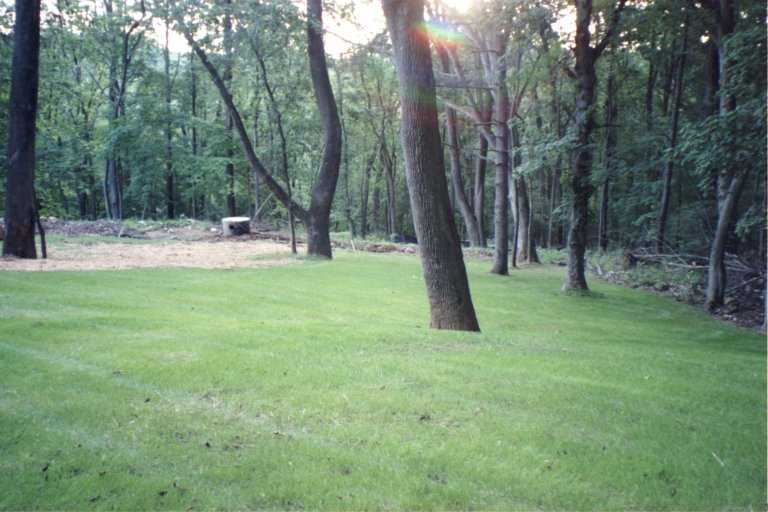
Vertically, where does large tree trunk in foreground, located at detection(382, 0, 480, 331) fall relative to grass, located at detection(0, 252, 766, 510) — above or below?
above

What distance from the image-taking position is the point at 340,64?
28.0 m

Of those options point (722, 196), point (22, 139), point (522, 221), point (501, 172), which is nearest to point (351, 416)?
point (722, 196)

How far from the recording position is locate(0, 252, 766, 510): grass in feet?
10.6

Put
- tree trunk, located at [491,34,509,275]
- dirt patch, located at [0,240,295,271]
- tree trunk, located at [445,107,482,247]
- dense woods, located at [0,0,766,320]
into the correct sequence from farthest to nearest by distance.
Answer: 1. tree trunk, located at [445,107,482,247]
2. tree trunk, located at [491,34,509,275]
3. dirt patch, located at [0,240,295,271]
4. dense woods, located at [0,0,766,320]

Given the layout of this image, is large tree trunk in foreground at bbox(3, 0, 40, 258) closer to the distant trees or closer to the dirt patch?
the dirt patch

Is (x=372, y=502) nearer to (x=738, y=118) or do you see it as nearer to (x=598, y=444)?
(x=598, y=444)

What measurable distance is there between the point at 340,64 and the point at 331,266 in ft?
49.5

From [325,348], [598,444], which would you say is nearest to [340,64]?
[325,348]

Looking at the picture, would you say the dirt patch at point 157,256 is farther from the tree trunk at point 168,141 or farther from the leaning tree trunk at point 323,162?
the tree trunk at point 168,141

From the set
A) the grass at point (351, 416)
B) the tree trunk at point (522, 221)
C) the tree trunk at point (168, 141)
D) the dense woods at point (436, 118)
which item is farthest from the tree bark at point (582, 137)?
the tree trunk at point (168, 141)

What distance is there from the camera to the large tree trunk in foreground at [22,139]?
45.0ft

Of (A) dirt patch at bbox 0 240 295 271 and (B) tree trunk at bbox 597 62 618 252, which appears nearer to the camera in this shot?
(A) dirt patch at bbox 0 240 295 271

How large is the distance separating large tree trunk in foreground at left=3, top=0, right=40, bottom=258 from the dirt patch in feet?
2.33

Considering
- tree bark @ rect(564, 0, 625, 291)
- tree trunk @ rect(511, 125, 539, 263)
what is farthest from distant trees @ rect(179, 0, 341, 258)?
tree bark @ rect(564, 0, 625, 291)
